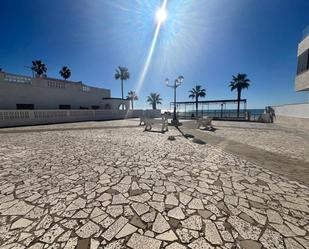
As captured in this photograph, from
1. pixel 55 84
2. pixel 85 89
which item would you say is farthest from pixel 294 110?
pixel 55 84

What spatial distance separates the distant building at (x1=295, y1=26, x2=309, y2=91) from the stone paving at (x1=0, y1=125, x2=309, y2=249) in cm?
1653

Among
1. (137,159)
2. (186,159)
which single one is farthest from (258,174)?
(137,159)

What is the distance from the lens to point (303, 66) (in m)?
14.9

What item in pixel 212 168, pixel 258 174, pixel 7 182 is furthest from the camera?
pixel 212 168

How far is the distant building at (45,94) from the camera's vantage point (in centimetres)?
1587

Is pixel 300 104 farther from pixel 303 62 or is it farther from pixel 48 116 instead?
pixel 48 116

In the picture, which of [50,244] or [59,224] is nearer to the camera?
[50,244]

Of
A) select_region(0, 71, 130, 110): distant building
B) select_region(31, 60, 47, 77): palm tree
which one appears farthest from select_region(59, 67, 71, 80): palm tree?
select_region(0, 71, 130, 110): distant building

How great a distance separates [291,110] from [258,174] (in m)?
15.9

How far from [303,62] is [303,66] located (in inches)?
15.5

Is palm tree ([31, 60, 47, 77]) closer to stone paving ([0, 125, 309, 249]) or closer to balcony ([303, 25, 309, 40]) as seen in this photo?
stone paving ([0, 125, 309, 249])

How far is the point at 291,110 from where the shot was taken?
14852 mm

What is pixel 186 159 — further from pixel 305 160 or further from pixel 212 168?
pixel 305 160

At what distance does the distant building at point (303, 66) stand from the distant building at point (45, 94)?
27.1 m
